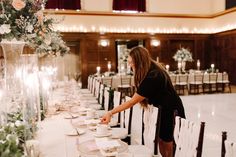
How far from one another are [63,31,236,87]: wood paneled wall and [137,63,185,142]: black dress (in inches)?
419

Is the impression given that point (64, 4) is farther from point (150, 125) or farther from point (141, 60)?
point (150, 125)

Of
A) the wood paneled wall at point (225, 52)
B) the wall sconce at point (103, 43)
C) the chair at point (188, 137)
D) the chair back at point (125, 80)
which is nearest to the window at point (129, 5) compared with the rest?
the wall sconce at point (103, 43)

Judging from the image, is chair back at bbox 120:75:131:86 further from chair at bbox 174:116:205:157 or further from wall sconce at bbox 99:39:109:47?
chair at bbox 174:116:205:157

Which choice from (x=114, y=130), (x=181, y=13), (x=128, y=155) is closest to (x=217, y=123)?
(x=114, y=130)

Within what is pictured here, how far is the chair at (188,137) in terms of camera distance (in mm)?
2148

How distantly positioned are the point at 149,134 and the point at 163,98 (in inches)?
15.4

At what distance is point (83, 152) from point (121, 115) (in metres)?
2.00

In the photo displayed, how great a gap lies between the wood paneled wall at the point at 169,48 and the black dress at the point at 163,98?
10648mm

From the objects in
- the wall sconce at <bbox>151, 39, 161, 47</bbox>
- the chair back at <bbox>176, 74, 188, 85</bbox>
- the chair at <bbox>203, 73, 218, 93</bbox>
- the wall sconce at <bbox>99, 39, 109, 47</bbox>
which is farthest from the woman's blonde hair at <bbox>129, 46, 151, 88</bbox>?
the wall sconce at <bbox>151, 39, 161, 47</bbox>

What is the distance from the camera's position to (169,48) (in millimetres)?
14742

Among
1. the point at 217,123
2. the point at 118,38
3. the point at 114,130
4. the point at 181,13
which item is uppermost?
the point at 181,13

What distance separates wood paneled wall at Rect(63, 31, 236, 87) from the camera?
13867mm

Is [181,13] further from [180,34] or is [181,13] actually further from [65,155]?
[65,155]

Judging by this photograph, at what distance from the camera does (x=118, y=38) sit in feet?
46.5
